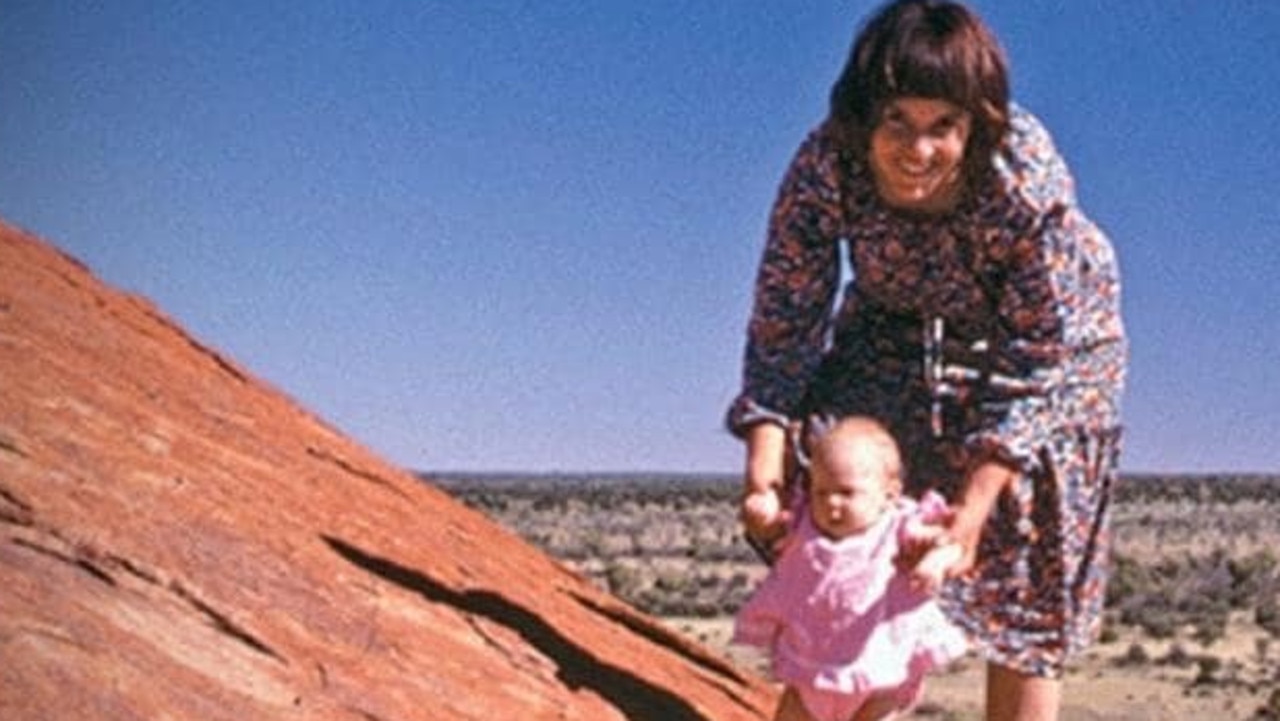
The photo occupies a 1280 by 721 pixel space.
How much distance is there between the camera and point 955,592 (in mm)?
4227

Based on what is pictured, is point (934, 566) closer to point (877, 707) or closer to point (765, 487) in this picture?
point (877, 707)

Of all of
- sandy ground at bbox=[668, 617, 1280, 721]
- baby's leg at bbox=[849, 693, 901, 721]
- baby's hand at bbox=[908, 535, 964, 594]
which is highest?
baby's hand at bbox=[908, 535, 964, 594]

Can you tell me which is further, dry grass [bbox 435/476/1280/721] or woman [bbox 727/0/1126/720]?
dry grass [bbox 435/476/1280/721]

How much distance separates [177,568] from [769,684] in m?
2.47

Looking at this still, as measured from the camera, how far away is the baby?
12.3 feet

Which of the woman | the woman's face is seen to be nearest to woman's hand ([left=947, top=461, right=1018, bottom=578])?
the woman

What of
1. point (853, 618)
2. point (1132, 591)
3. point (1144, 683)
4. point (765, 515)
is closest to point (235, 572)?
point (765, 515)

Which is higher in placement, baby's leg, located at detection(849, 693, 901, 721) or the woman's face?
the woman's face

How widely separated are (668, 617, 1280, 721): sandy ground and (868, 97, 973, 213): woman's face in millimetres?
17561

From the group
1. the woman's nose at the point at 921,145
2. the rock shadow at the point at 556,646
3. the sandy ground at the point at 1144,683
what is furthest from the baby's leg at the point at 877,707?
the sandy ground at the point at 1144,683

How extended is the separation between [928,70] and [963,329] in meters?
0.62

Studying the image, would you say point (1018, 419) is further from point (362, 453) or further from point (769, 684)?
point (362, 453)

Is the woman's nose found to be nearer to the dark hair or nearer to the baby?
the dark hair

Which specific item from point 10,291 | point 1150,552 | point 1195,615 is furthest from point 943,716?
point 1150,552
